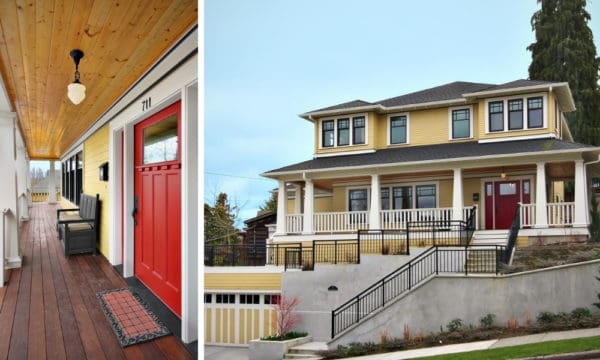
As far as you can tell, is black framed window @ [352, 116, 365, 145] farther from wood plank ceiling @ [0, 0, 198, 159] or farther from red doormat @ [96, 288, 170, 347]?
red doormat @ [96, 288, 170, 347]

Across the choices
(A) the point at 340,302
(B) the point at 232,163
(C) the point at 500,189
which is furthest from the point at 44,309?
(C) the point at 500,189

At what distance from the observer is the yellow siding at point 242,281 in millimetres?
2664

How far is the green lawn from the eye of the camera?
2.01 m

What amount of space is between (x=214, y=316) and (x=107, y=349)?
25.3 inches

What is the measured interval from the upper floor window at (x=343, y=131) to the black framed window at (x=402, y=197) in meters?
0.33

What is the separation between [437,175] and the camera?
2383 millimetres

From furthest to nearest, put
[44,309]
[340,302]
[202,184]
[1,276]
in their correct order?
[1,276]
[44,309]
[202,184]
[340,302]

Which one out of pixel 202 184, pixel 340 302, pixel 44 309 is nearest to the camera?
pixel 340 302

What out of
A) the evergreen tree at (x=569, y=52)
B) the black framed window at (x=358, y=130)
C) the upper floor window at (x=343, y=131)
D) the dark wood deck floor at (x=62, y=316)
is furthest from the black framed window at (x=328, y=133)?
the dark wood deck floor at (x=62, y=316)

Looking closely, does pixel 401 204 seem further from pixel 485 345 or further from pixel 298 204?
pixel 485 345

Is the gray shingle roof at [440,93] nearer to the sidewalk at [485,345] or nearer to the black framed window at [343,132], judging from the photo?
the black framed window at [343,132]

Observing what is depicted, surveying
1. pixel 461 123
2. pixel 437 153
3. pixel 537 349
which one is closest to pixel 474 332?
pixel 537 349

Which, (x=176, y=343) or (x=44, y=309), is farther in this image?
(x=44, y=309)

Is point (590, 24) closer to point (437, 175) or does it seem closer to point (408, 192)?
point (437, 175)
